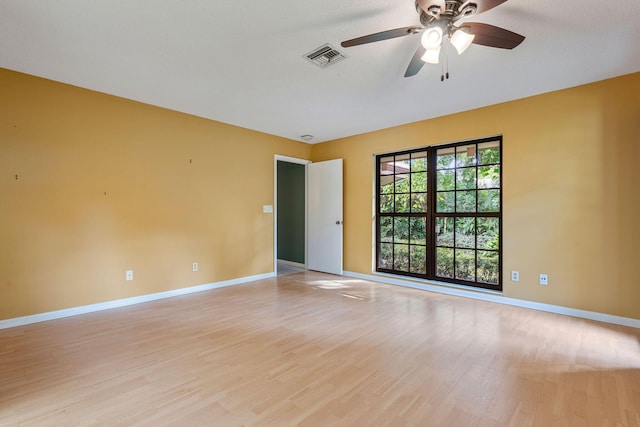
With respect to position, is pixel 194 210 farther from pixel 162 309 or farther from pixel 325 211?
pixel 325 211

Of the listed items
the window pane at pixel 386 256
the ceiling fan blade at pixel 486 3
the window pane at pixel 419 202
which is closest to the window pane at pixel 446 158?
the window pane at pixel 419 202

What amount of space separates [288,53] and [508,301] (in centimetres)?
377

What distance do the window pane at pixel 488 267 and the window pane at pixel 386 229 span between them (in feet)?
4.51

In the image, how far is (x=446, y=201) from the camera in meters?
4.28

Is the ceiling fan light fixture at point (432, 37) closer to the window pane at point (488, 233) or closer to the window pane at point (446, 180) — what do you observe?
the window pane at point (446, 180)

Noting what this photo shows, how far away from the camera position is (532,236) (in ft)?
11.5

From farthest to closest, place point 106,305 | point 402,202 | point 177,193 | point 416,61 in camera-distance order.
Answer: point 402,202 → point 177,193 → point 106,305 → point 416,61

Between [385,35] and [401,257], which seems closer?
[385,35]

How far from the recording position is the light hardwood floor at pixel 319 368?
5.51ft

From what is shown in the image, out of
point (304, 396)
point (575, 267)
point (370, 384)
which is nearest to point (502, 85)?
point (575, 267)

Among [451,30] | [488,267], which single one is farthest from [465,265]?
[451,30]

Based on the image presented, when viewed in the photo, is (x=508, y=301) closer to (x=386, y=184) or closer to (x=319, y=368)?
(x=386, y=184)

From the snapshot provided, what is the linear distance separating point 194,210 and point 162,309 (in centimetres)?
142

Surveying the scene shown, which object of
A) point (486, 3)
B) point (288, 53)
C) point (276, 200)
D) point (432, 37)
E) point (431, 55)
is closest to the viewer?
point (486, 3)
